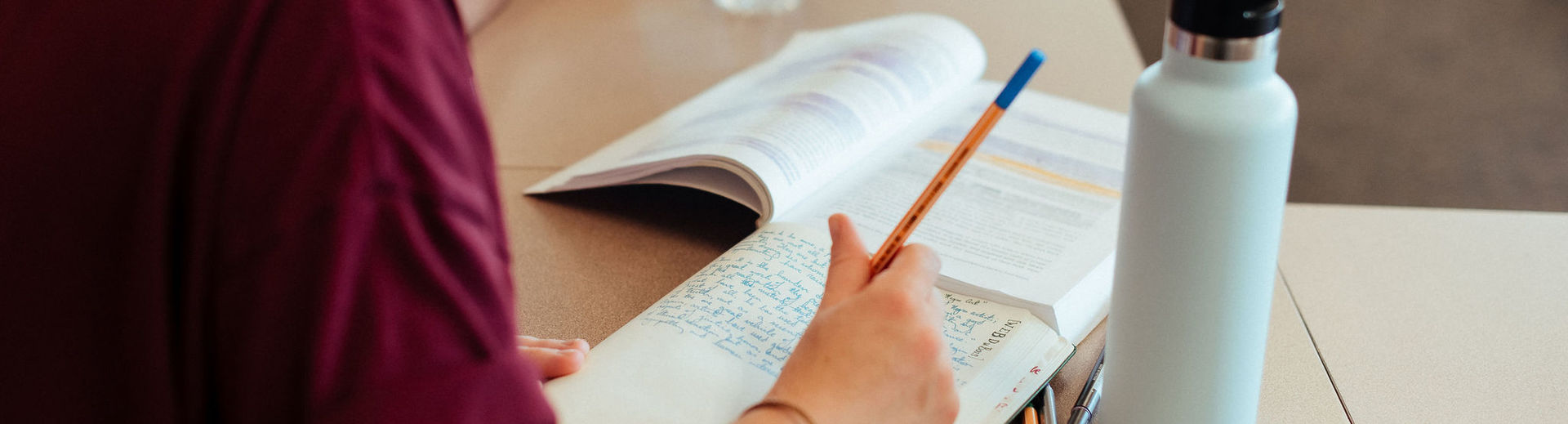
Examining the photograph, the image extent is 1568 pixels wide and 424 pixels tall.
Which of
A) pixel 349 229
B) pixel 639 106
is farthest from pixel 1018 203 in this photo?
pixel 349 229

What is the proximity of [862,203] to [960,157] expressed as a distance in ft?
0.78

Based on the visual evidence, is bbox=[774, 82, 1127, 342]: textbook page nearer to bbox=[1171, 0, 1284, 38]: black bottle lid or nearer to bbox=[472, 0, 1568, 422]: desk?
bbox=[472, 0, 1568, 422]: desk

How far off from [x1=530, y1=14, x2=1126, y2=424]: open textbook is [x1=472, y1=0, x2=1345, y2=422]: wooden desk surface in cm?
3

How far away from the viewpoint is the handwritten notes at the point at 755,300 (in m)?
0.64

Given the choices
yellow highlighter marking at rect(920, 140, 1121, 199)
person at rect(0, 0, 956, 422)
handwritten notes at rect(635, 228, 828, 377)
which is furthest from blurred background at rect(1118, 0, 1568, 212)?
person at rect(0, 0, 956, 422)

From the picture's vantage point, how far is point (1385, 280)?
780 mm

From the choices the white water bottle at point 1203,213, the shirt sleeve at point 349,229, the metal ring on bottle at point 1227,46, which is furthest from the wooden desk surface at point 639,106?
the shirt sleeve at point 349,229

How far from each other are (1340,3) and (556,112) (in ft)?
7.15

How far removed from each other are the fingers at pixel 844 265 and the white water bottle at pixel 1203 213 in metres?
0.13

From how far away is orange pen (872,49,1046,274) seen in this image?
1.84 feet

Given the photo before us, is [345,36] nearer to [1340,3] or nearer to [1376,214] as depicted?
[1376,214]

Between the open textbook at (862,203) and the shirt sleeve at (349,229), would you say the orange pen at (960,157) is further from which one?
the shirt sleeve at (349,229)

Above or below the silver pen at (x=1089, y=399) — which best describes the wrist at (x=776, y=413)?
above

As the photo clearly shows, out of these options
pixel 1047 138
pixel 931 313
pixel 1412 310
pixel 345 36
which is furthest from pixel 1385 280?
pixel 345 36
